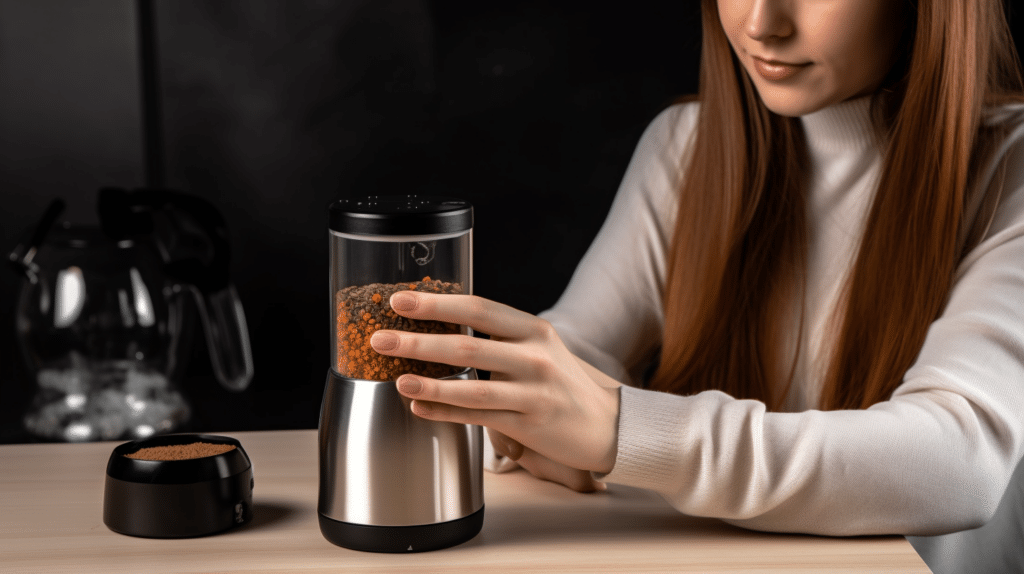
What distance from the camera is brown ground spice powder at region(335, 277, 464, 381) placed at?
0.71 m

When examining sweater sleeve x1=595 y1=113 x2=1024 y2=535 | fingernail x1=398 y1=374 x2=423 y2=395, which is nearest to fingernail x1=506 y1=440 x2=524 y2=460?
sweater sleeve x1=595 y1=113 x2=1024 y2=535

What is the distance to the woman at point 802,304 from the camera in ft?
2.45

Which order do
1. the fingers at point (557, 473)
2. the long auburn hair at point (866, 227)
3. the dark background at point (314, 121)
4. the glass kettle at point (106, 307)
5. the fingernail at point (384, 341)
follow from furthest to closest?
the dark background at point (314, 121) → the glass kettle at point (106, 307) → the long auburn hair at point (866, 227) → the fingers at point (557, 473) → the fingernail at point (384, 341)

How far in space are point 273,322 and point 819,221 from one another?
1.16m

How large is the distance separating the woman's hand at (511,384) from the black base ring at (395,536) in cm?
9

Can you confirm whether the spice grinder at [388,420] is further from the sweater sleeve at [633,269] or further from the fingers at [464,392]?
the sweater sleeve at [633,269]

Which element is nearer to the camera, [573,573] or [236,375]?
[573,573]

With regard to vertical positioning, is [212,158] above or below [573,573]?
above

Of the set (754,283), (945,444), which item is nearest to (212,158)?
(754,283)

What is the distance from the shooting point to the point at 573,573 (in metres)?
0.70

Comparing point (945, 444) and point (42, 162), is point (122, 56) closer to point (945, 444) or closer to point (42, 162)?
point (42, 162)

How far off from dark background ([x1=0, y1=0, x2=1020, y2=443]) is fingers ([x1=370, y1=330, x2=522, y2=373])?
1204mm

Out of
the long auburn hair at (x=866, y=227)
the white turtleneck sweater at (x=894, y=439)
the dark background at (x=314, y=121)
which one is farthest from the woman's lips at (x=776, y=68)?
the dark background at (x=314, y=121)

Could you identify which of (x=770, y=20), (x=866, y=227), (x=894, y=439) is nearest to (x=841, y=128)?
(x=866, y=227)
